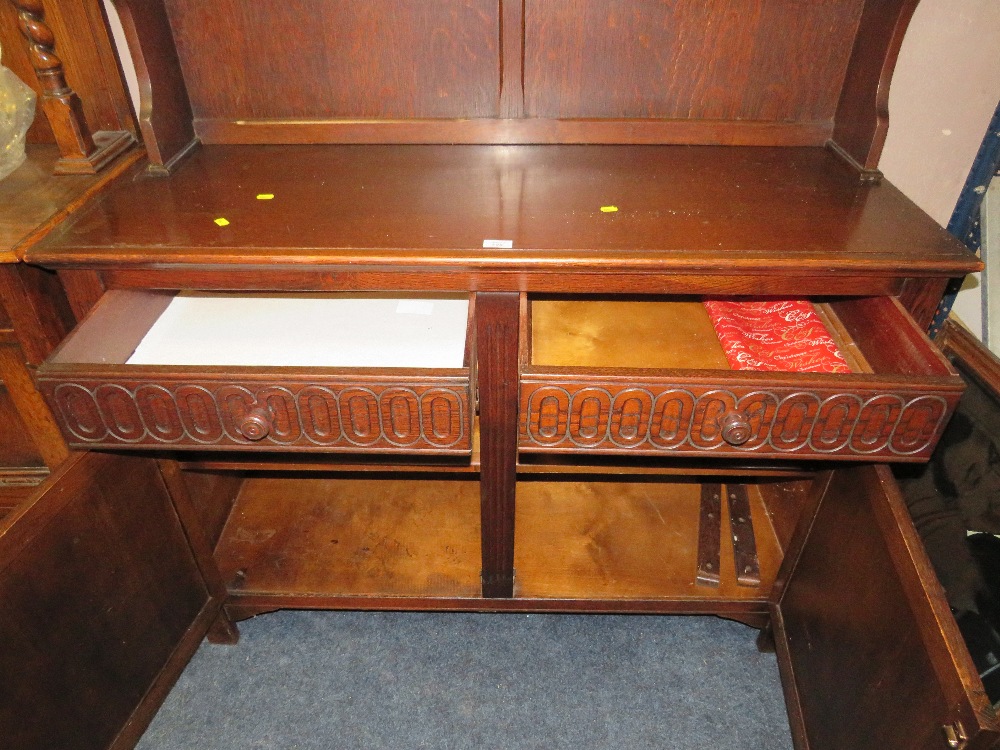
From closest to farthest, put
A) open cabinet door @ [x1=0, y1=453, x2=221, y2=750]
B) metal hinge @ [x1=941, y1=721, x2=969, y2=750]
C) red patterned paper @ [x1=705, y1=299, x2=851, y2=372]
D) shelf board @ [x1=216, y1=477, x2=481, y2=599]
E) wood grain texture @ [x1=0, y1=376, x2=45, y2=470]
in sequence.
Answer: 1. metal hinge @ [x1=941, y1=721, x2=969, y2=750]
2. open cabinet door @ [x1=0, y1=453, x2=221, y2=750]
3. red patterned paper @ [x1=705, y1=299, x2=851, y2=372]
4. wood grain texture @ [x1=0, y1=376, x2=45, y2=470]
5. shelf board @ [x1=216, y1=477, x2=481, y2=599]

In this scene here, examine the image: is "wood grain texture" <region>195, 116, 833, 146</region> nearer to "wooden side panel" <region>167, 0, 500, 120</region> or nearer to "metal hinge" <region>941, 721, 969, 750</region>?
"wooden side panel" <region>167, 0, 500, 120</region>

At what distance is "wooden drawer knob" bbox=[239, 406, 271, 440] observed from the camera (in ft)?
2.81

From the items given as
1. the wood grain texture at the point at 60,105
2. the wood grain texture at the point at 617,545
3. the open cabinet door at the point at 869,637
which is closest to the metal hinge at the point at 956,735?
the open cabinet door at the point at 869,637

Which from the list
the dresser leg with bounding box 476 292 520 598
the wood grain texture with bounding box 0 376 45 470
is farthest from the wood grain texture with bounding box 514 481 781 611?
the wood grain texture with bounding box 0 376 45 470

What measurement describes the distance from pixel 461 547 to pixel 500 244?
0.66 meters

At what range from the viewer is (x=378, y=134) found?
1165mm

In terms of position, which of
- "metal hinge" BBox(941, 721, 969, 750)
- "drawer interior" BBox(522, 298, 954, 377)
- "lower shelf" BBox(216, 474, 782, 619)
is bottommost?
"lower shelf" BBox(216, 474, 782, 619)

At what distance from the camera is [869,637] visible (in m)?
0.84

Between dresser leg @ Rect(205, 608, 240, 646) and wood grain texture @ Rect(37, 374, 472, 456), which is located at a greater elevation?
wood grain texture @ Rect(37, 374, 472, 456)

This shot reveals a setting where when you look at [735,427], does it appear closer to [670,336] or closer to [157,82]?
[670,336]

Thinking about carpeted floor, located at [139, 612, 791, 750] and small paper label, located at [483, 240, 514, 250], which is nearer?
small paper label, located at [483, 240, 514, 250]

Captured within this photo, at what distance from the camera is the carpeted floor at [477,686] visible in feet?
3.84

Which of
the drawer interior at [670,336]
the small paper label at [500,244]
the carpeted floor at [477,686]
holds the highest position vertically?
the small paper label at [500,244]

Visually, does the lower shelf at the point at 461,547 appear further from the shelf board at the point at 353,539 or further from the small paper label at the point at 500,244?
the small paper label at the point at 500,244
